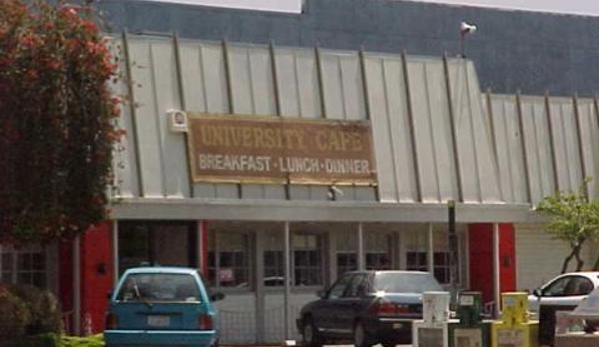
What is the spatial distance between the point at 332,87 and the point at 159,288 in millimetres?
11046

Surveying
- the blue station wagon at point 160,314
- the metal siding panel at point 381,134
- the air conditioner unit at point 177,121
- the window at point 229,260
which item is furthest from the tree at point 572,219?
the blue station wagon at point 160,314

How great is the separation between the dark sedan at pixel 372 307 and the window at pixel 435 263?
6339 millimetres

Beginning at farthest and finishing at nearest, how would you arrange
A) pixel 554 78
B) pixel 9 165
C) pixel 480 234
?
pixel 554 78, pixel 480 234, pixel 9 165

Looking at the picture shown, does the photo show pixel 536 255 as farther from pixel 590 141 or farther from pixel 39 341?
pixel 39 341

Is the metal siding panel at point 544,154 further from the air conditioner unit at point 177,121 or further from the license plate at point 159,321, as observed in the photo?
the license plate at point 159,321

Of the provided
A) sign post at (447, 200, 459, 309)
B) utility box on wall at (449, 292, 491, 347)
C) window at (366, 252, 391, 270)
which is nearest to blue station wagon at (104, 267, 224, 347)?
utility box on wall at (449, 292, 491, 347)

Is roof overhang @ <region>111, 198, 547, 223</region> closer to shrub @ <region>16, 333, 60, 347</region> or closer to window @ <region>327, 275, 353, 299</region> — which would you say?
window @ <region>327, 275, 353, 299</region>

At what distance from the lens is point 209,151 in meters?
32.4

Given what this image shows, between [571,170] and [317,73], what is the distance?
7702 millimetres

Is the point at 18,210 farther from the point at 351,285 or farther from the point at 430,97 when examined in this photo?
the point at 430,97

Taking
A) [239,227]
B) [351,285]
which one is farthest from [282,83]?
[351,285]

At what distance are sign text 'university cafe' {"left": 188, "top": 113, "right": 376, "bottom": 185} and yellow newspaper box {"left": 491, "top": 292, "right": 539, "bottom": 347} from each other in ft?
45.4

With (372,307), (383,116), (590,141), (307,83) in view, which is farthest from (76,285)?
(590,141)

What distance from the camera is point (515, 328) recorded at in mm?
18984
